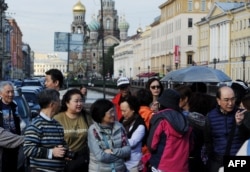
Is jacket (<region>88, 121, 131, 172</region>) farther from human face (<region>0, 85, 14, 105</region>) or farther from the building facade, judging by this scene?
the building facade

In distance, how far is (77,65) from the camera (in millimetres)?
184125

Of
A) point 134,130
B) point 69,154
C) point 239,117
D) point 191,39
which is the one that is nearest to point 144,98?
point 134,130

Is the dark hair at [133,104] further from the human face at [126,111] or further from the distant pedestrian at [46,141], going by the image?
the distant pedestrian at [46,141]

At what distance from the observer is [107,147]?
675cm

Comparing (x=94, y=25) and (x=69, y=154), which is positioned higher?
(x=94, y=25)

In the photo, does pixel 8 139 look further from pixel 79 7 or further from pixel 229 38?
pixel 79 7

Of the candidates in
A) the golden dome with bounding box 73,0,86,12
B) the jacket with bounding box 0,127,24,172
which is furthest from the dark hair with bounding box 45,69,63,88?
the golden dome with bounding box 73,0,86,12

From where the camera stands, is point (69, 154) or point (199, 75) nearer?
point (69, 154)

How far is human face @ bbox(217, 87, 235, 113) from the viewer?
23.9ft

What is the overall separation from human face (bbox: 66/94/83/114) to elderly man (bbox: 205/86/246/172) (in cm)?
138

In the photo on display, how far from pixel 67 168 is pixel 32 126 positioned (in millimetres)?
563

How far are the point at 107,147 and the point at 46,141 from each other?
1.94ft

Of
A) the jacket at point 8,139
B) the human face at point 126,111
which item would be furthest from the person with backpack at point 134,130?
the jacket at point 8,139

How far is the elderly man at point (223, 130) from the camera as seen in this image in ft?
23.8
